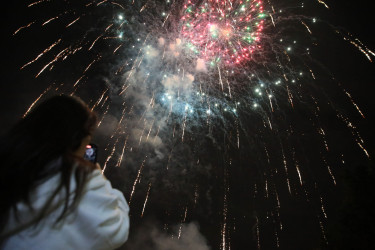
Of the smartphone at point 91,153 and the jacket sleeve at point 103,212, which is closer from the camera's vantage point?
the jacket sleeve at point 103,212

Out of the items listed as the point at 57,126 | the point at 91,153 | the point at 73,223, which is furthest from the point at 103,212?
the point at 91,153

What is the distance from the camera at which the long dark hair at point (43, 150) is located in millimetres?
1275

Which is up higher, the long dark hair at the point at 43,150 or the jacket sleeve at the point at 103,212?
the long dark hair at the point at 43,150

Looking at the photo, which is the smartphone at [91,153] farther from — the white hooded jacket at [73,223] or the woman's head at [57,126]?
the white hooded jacket at [73,223]

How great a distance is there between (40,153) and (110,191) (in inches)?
18.3

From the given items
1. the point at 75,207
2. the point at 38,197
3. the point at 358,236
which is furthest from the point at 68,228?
the point at 358,236

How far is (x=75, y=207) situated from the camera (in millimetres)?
1313

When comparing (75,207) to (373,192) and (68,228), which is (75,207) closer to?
(68,228)

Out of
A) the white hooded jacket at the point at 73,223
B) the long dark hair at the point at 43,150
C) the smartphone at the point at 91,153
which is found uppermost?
the smartphone at the point at 91,153

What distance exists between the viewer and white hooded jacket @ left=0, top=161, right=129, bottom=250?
1240 mm

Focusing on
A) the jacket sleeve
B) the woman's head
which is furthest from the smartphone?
the jacket sleeve

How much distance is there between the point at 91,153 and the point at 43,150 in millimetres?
1147

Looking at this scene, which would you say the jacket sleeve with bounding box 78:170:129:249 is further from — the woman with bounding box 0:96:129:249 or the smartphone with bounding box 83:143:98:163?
the smartphone with bounding box 83:143:98:163

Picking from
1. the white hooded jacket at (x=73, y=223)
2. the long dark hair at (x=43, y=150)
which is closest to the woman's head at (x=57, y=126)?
the long dark hair at (x=43, y=150)
